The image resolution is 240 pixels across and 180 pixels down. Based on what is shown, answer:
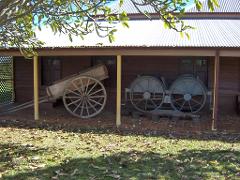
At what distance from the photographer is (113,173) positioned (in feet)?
20.9

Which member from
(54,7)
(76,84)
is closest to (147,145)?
(54,7)

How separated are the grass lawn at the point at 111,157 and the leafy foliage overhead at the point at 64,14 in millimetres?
2305

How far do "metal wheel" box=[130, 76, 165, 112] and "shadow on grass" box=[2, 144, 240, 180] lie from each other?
17.0ft

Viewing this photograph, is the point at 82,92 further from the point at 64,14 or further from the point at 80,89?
the point at 64,14

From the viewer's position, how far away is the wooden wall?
14078mm

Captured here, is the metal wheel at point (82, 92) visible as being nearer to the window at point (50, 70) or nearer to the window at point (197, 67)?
the window at point (50, 70)

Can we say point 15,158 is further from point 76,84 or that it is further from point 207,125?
point 207,125

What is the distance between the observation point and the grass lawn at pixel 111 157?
635 cm

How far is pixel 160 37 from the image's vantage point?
12492 millimetres

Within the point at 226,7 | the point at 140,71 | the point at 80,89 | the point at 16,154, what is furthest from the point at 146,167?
the point at 226,7

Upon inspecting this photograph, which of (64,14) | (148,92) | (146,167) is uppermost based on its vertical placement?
(64,14)

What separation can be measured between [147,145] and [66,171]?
275 centimetres

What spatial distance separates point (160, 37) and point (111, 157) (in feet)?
19.9

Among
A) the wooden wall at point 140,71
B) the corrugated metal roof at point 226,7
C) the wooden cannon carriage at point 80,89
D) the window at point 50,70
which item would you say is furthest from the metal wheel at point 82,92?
the corrugated metal roof at point 226,7
